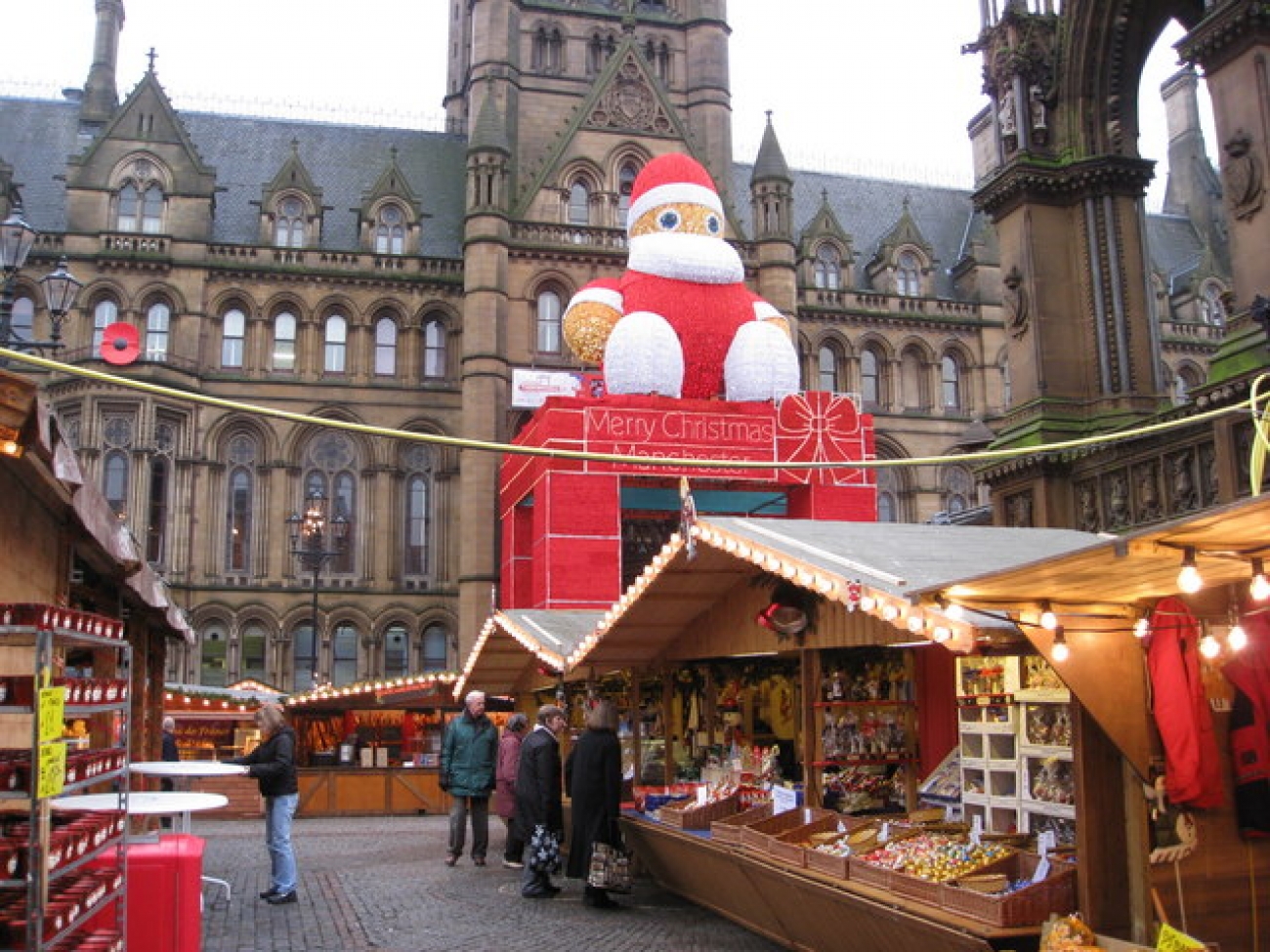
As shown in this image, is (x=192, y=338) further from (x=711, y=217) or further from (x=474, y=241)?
(x=711, y=217)

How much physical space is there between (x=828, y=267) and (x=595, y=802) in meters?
35.0

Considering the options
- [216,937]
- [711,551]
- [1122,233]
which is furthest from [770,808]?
[1122,233]

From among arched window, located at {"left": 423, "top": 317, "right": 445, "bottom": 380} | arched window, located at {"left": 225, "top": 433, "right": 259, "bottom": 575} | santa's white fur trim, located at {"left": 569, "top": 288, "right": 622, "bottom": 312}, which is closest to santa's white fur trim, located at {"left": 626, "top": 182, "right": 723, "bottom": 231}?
santa's white fur trim, located at {"left": 569, "top": 288, "right": 622, "bottom": 312}

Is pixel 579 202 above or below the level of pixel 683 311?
above

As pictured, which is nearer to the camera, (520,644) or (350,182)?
(520,644)

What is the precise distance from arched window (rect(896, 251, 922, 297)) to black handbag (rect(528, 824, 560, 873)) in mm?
35642

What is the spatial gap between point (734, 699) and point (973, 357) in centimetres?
3351

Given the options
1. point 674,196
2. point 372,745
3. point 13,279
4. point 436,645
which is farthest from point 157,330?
point 13,279

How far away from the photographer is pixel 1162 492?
14.9m

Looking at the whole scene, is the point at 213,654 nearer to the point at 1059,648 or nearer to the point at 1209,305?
the point at 1059,648

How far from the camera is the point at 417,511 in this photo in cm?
3862

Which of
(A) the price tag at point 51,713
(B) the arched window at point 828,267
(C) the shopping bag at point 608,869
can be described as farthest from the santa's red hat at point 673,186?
(A) the price tag at point 51,713

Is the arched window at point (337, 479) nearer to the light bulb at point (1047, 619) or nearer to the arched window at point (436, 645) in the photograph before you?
the arched window at point (436, 645)

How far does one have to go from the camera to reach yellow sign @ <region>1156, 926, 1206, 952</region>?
653cm
